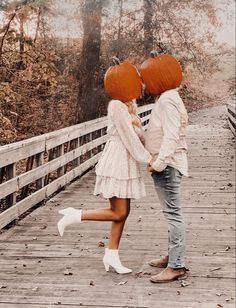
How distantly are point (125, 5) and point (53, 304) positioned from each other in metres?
14.9

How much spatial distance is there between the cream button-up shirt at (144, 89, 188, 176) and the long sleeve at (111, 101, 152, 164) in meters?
0.10

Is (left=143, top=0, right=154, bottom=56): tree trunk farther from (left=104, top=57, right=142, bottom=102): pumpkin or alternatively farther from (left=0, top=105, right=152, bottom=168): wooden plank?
(left=104, top=57, right=142, bottom=102): pumpkin

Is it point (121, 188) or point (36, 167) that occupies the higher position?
point (121, 188)

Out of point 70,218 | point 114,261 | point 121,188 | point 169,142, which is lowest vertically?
point 114,261

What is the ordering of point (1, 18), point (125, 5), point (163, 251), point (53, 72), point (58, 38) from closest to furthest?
1. point (163, 251)
2. point (1, 18)
3. point (53, 72)
4. point (125, 5)
5. point (58, 38)

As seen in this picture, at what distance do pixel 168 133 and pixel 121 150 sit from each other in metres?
0.54

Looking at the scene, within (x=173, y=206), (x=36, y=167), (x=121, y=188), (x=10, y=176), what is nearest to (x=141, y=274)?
(x=173, y=206)

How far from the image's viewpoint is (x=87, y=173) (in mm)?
12203

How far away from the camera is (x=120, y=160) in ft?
16.8

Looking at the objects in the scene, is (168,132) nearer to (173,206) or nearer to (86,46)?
(173,206)

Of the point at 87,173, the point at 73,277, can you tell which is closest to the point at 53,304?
the point at 73,277

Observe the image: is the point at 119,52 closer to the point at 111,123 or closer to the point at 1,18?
the point at 1,18

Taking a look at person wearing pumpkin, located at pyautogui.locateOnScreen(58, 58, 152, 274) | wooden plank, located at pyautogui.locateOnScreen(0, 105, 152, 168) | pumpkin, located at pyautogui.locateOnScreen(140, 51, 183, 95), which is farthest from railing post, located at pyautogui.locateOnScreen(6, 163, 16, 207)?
pumpkin, located at pyautogui.locateOnScreen(140, 51, 183, 95)

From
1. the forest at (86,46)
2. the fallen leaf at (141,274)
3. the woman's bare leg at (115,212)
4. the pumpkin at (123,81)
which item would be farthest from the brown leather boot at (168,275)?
the forest at (86,46)
